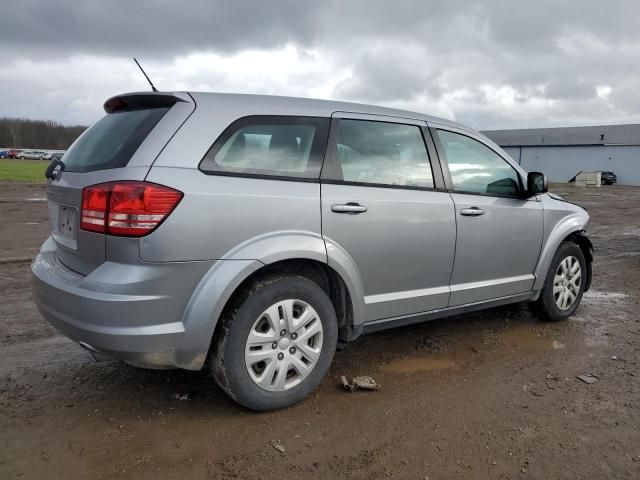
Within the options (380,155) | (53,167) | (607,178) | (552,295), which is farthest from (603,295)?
(607,178)

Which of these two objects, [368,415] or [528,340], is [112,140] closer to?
[368,415]

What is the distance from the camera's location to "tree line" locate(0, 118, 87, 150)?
8575 cm

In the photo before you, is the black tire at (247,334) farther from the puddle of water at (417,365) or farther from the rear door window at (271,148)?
the puddle of water at (417,365)

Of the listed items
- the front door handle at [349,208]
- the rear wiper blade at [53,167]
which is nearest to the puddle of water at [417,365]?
the front door handle at [349,208]

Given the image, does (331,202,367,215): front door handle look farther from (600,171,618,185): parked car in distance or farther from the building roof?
the building roof

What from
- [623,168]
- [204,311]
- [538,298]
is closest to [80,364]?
[204,311]

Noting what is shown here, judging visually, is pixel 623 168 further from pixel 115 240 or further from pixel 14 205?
pixel 115 240

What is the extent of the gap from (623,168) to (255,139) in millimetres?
62348

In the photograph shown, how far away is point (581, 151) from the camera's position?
59.8 m

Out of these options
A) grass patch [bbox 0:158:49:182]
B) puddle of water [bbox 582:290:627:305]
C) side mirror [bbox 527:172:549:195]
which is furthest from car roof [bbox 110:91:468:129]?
grass patch [bbox 0:158:49:182]

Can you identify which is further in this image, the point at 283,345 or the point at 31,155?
the point at 31,155

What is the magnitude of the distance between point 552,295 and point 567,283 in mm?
253

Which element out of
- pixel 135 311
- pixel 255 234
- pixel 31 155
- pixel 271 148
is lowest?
pixel 135 311

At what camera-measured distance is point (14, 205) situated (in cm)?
1540
